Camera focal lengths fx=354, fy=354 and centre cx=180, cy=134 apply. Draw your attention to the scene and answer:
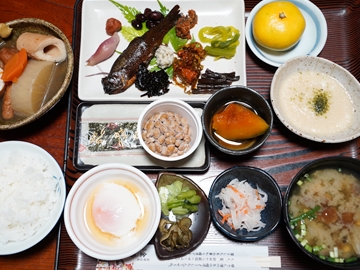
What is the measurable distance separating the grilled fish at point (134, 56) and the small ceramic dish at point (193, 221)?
2.22 feet

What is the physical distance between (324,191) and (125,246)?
3.75 ft

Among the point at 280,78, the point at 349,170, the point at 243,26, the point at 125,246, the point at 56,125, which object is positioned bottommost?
the point at 125,246

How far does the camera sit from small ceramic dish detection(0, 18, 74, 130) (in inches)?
81.3

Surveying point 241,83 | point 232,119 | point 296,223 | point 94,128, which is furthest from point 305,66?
point 94,128

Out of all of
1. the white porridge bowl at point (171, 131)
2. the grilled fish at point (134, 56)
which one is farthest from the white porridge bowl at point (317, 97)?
the grilled fish at point (134, 56)

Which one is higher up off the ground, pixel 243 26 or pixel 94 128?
pixel 243 26

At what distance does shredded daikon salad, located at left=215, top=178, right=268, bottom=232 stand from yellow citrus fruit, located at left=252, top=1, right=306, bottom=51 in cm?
90

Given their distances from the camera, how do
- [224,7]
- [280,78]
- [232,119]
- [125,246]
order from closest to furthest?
[125,246], [232,119], [280,78], [224,7]

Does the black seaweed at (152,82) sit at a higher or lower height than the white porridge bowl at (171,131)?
higher

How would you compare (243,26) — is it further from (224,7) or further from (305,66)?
(305,66)

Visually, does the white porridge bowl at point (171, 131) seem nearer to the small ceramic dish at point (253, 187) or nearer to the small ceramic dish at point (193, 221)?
the small ceramic dish at point (193, 221)

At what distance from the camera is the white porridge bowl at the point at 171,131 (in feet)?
6.82

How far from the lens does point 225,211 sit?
6.57ft

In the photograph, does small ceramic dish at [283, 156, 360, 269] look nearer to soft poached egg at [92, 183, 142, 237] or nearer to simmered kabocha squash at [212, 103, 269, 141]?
simmered kabocha squash at [212, 103, 269, 141]
